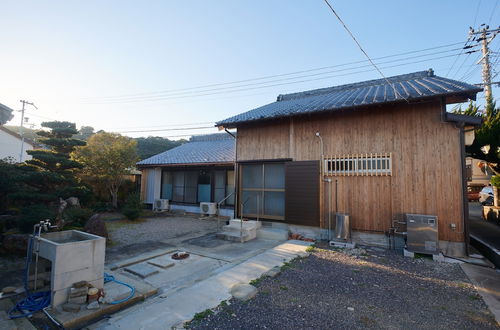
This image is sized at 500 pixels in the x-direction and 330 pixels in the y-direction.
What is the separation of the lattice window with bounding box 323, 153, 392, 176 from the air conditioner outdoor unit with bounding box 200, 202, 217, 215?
619 cm

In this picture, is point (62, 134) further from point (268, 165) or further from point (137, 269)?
point (268, 165)

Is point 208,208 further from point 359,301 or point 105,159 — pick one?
point 359,301

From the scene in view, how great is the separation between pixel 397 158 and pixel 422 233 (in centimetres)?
183

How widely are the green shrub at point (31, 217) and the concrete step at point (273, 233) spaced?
5.43m

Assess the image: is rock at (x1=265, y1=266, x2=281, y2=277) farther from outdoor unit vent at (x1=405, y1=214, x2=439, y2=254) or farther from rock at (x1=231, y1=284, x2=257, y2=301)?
outdoor unit vent at (x1=405, y1=214, x2=439, y2=254)

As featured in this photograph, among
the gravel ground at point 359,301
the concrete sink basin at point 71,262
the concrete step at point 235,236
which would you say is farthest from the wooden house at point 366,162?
the concrete sink basin at point 71,262

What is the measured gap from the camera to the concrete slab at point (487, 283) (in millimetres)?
3193

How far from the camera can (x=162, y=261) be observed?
4754mm

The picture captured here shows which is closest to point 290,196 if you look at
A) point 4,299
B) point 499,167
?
point 4,299

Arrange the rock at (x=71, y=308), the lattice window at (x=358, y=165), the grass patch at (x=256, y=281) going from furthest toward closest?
the lattice window at (x=358, y=165), the grass patch at (x=256, y=281), the rock at (x=71, y=308)

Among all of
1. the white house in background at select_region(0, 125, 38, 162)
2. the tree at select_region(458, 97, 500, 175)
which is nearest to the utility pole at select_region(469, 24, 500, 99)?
the tree at select_region(458, 97, 500, 175)

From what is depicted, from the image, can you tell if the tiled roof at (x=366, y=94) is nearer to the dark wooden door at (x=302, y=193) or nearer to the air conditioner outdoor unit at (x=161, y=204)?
the dark wooden door at (x=302, y=193)

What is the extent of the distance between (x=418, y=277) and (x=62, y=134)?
10.8m

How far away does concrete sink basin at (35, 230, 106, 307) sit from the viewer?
2934 mm
